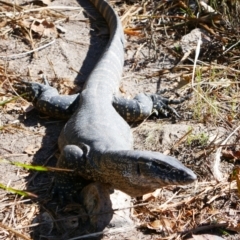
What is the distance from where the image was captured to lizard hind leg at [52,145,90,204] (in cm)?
542

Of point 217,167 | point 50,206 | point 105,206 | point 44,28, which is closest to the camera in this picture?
point 105,206

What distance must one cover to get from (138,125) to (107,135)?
1154 mm

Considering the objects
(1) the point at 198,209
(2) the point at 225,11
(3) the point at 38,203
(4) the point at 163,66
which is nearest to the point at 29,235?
(3) the point at 38,203

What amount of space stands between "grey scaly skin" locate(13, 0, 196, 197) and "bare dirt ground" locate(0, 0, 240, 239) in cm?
17

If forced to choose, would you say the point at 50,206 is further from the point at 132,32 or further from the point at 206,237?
the point at 132,32

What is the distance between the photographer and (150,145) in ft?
20.2

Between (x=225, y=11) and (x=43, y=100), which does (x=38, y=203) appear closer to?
(x=43, y=100)

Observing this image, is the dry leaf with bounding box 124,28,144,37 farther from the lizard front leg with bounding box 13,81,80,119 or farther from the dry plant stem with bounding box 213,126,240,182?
the dry plant stem with bounding box 213,126,240,182

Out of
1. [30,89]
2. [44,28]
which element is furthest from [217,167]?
[44,28]

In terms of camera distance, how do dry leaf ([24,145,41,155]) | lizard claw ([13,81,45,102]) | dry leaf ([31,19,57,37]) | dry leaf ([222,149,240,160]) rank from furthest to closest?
dry leaf ([31,19,57,37])
lizard claw ([13,81,45,102])
dry leaf ([24,145,41,155])
dry leaf ([222,149,240,160])

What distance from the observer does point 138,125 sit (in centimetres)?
676

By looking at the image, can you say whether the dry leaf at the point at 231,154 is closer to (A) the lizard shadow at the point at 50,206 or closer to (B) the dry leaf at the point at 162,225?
(B) the dry leaf at the point at 162,225

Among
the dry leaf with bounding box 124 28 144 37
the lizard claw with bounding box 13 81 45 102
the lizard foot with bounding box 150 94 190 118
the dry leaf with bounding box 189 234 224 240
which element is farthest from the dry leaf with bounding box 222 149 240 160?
the dry leaf with bounding box 124 28 144 37

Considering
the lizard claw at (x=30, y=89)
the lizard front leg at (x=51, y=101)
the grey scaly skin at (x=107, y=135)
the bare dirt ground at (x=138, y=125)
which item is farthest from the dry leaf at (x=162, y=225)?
the lizard claw at (x=30, y=89)
